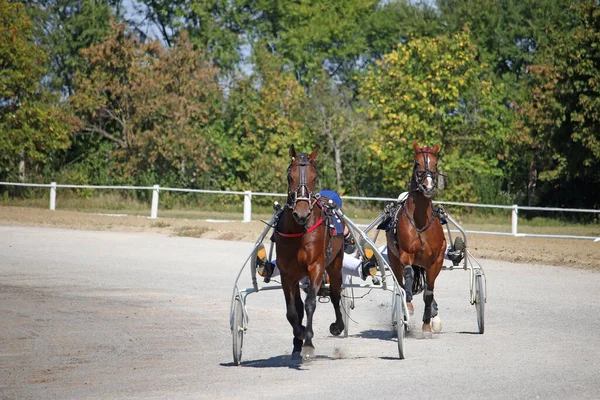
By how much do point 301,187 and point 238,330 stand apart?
146cm

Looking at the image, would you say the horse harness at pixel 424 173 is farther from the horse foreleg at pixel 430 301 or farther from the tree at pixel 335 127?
the tree at pixel 335 127

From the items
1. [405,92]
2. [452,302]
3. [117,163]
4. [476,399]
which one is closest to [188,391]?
[476,399]

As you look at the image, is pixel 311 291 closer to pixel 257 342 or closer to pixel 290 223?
pixel 290 223

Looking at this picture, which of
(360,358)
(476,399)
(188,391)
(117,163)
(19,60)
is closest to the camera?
(476,399)

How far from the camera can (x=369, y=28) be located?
55.8 metres

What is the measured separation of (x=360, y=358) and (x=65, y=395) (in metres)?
2.98

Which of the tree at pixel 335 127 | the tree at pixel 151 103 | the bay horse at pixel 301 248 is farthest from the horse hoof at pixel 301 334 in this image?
the tree at pixel 335 127

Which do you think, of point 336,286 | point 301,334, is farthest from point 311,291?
point 336,286

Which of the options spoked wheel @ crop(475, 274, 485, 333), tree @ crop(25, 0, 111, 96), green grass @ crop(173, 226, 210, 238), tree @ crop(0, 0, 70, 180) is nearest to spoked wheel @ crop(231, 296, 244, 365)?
spoked wheel @ crop(475, 274, 485, 333)

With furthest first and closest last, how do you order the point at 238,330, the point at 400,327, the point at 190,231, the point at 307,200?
the point at 190,231 → the point at 400,327 → the point at 238,330 → the point at 307,200

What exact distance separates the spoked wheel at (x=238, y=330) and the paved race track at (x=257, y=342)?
17 cm

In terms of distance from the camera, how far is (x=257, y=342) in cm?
1070

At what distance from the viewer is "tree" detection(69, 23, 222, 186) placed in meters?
41.2

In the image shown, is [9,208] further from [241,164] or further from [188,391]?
[188,391]
